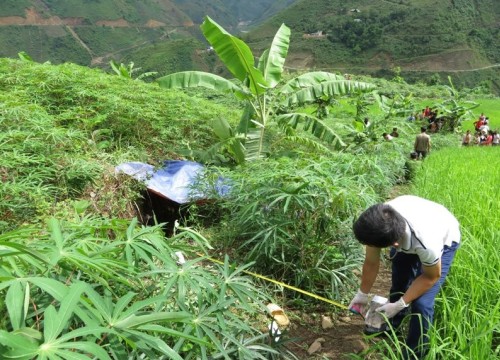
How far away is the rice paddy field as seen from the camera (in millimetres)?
1766

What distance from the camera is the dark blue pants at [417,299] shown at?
7.09ft

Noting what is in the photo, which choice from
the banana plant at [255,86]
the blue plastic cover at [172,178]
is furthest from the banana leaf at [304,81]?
the blue plastic cover at [172,178]

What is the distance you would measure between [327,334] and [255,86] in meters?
3.94

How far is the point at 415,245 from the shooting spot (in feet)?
6.88

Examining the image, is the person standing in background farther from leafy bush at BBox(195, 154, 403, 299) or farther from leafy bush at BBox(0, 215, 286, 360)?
leafy bush at BBox(0, 215, 286, 360)

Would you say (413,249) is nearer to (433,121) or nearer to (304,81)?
(304,81)

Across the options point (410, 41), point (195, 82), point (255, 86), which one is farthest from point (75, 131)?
point (410, 41)

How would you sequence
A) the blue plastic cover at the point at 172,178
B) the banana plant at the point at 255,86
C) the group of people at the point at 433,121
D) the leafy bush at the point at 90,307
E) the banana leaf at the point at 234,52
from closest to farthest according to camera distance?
1. the leafy bush at the point at 90,307
2. the blue plastic cover at the point at 172,178
3. the banana leaf at the point at 234,52
4. the banana plant at the point at 255,86
5. the group of people at the point at 433,121

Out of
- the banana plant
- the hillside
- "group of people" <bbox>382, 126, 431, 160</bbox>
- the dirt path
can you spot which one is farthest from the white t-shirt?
the dirt path

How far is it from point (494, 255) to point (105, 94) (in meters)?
5.20

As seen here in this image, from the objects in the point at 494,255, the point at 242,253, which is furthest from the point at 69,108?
the point at 494,255

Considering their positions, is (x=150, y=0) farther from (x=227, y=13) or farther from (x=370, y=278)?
(x=370, y=278)

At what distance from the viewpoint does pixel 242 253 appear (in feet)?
11.2

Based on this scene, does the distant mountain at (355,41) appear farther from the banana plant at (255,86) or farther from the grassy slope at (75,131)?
the grassy slope at (75,131)
